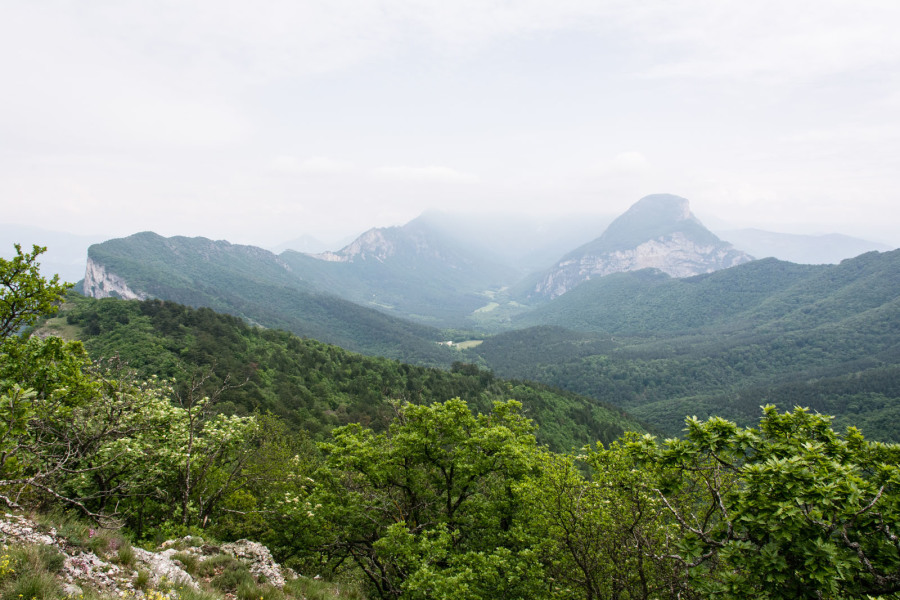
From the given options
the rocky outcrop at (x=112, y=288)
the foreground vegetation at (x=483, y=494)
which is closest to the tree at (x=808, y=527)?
→ the foreground vegetation at (x=483, y=494)

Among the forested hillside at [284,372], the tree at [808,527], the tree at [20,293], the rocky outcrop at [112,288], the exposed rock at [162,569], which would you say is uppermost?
the rocky outcrop at [112,288]

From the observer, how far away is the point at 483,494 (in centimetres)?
1856

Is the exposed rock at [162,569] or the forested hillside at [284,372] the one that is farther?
the forested hillside at [284,372]

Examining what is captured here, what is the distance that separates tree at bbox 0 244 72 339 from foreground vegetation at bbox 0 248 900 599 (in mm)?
61

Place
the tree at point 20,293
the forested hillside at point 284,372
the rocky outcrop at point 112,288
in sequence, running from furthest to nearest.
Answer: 1. the rocky outcrop at point 112,288
2. the forested hillside at point 284,372
3. the tree at point 20,293

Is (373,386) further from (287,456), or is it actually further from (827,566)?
(827,566)

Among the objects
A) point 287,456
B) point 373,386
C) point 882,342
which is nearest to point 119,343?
point 373,386

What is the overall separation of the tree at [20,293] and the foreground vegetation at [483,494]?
0.06 m

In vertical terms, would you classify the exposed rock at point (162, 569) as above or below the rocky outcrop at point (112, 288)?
below

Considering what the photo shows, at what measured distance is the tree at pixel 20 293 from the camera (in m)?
13.5

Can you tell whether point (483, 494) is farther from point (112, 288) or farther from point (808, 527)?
point (112, 288)

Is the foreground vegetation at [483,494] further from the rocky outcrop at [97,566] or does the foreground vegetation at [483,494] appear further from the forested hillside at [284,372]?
the forested hillside at [284,372]

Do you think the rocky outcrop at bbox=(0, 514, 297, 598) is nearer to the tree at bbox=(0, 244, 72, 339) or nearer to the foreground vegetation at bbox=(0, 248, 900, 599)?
the foreground vegetation at bbox=(0, 248, 900, 599)

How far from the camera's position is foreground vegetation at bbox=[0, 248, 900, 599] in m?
7.11
